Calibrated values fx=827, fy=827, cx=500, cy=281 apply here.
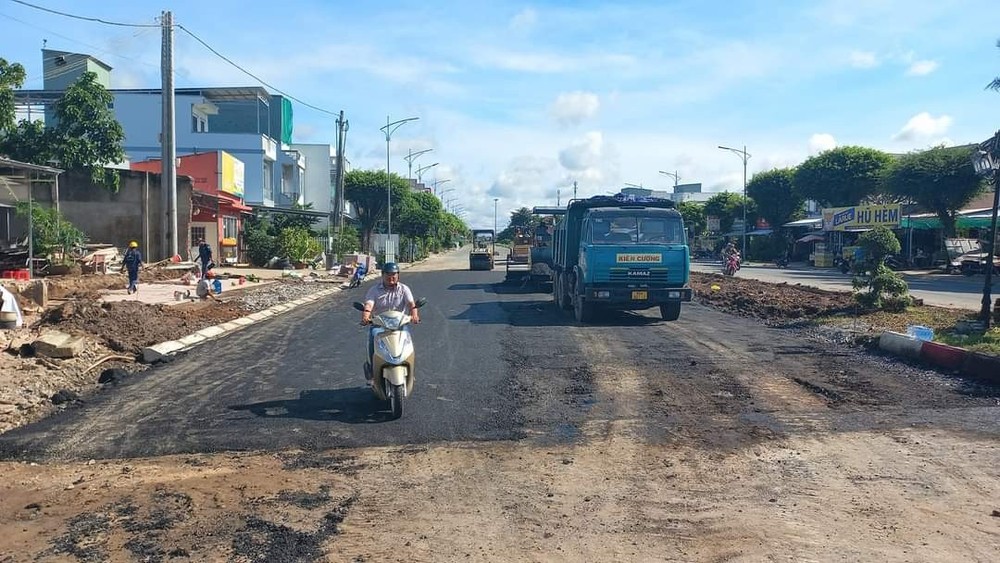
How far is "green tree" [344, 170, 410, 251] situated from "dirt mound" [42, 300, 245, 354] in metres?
53.4

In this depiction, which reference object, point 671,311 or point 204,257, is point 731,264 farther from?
point 204,257

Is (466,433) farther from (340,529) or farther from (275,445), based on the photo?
(340,529)

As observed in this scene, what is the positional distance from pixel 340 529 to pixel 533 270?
22.8 m

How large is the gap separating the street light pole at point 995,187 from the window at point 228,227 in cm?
3351

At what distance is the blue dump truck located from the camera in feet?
54.9

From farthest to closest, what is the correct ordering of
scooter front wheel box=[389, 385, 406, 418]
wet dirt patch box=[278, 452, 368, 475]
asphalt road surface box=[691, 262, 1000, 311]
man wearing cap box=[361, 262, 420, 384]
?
asphalt road surface box=[691, 262, 1000, 311] → man wearing cap box=[361, 262, 420, 384] → scooter front wheel box=[389, 385, 406, 418] → wet dirt patch box=[278, 452, 368, 475]

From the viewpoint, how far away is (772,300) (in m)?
21.2

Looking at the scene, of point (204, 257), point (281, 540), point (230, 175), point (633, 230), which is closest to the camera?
point (281, 540)

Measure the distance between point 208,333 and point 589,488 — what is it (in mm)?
10858

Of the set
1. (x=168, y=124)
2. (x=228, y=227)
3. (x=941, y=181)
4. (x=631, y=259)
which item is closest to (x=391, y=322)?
(x=631, y=259)

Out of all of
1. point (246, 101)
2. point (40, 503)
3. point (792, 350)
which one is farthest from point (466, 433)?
point (246, 101)

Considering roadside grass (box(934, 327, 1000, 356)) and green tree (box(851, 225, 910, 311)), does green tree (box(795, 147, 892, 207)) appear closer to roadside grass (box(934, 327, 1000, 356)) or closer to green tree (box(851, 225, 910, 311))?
green tree (box(851, 225, 910, 311))

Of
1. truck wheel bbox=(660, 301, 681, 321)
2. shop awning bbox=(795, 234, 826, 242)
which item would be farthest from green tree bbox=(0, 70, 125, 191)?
shop awning bbox=(795, 234, 826, 242)

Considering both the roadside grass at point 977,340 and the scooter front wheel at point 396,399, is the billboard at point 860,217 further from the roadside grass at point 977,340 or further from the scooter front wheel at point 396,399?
the scooter front wheel at point 396,399
